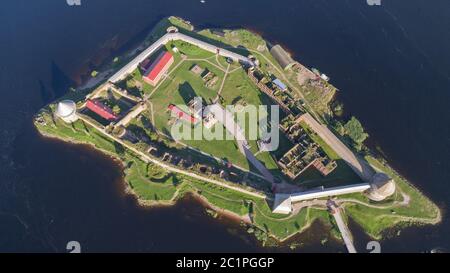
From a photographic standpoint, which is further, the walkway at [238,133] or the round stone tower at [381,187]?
the walkway at [238,133]

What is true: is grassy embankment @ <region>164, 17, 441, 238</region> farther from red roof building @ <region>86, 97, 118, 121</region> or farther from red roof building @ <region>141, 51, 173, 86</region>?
red roof building @ <region>86, 97, 118, 121</region>

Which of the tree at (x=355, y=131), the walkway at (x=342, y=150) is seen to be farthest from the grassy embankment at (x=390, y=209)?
the tree at (x=355, y=131)

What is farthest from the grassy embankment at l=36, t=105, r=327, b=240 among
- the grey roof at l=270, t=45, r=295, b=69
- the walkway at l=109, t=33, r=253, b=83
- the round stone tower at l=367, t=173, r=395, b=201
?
the grey roof at l=270, t=45, r=295, b=69

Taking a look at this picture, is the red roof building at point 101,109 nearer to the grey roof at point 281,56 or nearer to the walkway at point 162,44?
the walkway at point 162,44

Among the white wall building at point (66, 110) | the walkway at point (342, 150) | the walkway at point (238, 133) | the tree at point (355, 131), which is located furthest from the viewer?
the white wall building at point (66, 110)

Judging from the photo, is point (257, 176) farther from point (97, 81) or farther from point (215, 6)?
point (215, 6)

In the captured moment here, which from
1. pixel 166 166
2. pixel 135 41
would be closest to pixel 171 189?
pixel 166 166
